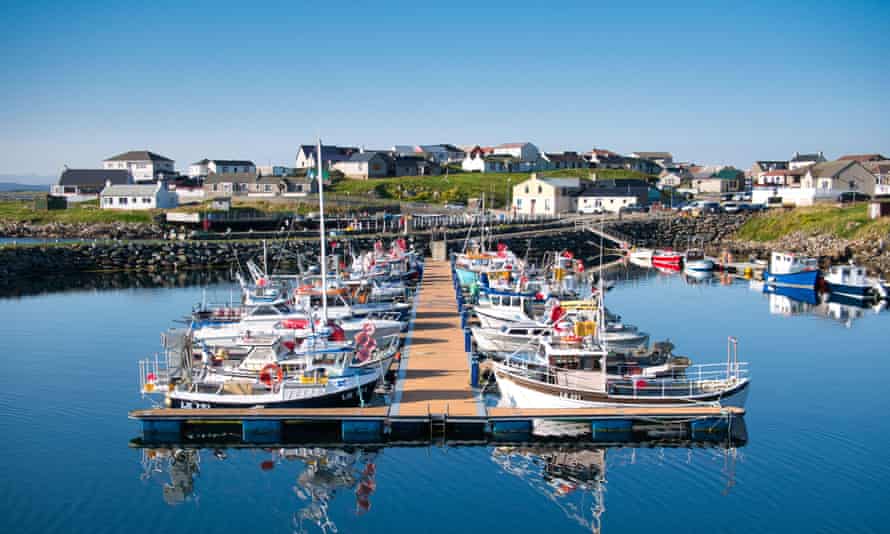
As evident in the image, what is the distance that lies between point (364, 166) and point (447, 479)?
359 ft

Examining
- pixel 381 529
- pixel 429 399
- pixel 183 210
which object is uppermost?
pixel 183 210

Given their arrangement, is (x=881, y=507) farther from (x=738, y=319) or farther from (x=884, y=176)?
(x=884, y=176)

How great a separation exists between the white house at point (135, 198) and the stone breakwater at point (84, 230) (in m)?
7.73

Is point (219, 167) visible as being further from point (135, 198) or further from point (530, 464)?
Result: point (530, 464)

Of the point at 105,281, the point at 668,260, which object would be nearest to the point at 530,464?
the point at 105,281

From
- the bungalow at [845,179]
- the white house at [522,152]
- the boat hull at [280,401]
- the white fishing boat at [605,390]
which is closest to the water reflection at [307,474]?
the boat hull at [280,401]

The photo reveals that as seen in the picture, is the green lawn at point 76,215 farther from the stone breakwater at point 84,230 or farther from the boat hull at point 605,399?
the boat hull at point 605,399

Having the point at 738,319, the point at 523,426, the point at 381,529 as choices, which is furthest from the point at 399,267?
the point at 381,529

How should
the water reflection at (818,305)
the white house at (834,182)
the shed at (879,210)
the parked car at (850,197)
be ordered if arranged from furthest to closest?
the white house at (834,182) < the parked car at (850,197) < the shed at (879,210) < the water reflection at (818,305)

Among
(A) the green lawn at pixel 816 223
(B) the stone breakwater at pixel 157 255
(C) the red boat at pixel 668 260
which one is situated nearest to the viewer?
(B) the stone breakwater at pixel 157 255

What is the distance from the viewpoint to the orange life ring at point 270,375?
82.9 ft

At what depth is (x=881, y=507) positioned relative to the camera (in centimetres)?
2105

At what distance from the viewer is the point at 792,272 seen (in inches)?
2382

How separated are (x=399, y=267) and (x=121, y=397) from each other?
24.0 metres
